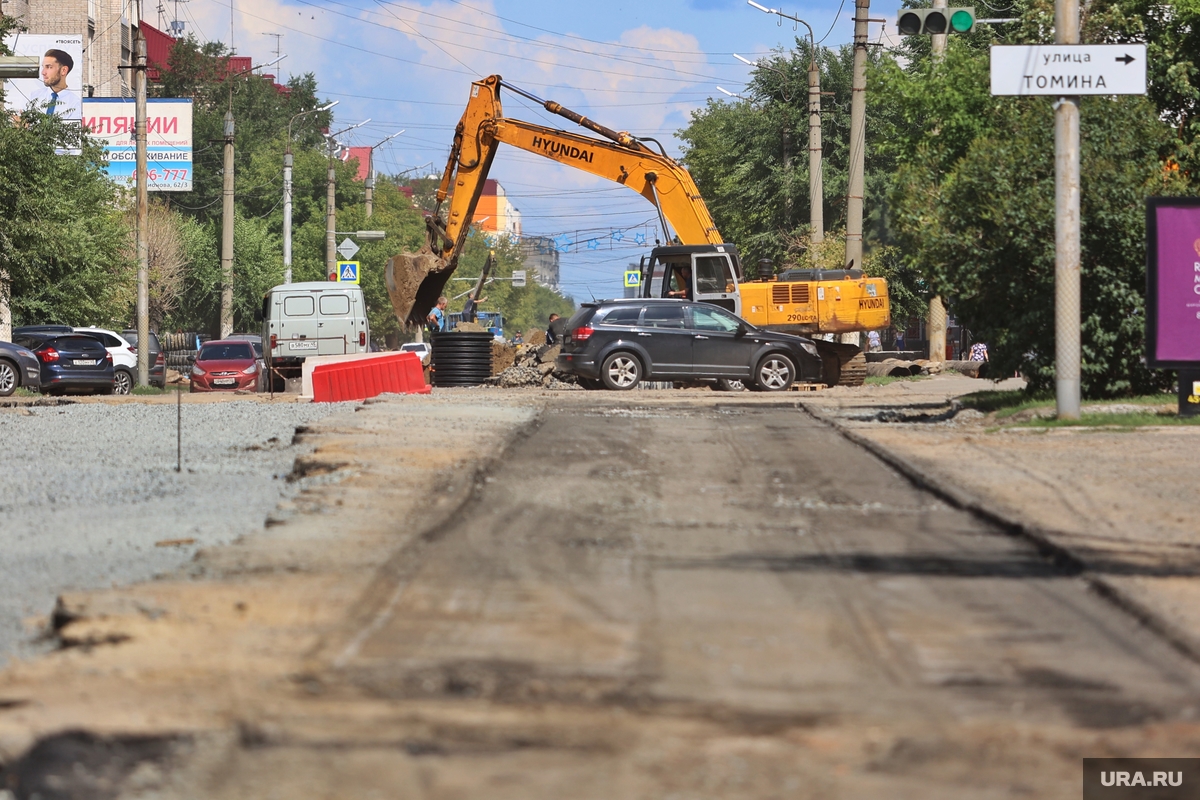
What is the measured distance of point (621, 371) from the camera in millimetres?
26297

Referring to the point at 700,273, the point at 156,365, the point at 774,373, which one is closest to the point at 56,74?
the point at 156,365

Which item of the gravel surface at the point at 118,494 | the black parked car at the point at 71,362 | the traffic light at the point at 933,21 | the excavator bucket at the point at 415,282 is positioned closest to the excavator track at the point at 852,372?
the excavator bucket at the point at 415,282

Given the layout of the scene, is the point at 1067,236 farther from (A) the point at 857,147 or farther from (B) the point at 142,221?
(B) the point at 142,221

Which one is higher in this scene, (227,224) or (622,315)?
(227,224)

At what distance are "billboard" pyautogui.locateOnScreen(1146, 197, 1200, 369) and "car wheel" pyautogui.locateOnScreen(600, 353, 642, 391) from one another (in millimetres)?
11028

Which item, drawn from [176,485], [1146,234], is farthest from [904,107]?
[176,485]

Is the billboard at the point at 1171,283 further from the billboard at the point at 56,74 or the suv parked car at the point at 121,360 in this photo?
the billboard at the point at 56,74

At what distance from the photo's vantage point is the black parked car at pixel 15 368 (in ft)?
93.3

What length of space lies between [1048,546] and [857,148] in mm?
26417

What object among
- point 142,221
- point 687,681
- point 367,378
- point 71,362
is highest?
point 142,221

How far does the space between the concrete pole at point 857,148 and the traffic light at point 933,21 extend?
12.7m

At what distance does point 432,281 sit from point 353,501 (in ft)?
67.1

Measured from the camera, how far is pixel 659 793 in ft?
13.9

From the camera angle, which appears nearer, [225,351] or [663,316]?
[663,316]
